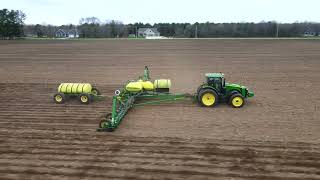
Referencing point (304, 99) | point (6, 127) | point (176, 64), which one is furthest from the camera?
point (176, 64)

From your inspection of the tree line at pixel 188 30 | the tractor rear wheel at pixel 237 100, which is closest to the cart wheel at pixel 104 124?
the tractor rear wheel at pixel 237 100

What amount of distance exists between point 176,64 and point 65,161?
20.5 m

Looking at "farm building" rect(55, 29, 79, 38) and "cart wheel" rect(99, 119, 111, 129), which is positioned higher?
"farm building" rect(55, 29, 79, 38)

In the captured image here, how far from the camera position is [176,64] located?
28.6m

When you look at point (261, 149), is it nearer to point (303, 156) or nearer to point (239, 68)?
point (303, 156)

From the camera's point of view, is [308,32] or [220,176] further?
[308,32]

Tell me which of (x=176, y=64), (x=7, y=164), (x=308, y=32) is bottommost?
(x=7, y=164)

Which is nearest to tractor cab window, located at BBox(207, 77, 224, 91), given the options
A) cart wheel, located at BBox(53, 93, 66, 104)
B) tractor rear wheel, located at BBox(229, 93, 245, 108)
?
tractor rear wheel, located at BBox(229, 93, 245, 108)

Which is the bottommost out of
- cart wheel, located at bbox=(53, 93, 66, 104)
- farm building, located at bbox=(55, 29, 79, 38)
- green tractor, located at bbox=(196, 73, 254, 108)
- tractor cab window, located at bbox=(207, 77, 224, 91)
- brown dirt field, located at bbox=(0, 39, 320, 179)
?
brown dirt field, located at bbox=(0, 39, 320, 179)

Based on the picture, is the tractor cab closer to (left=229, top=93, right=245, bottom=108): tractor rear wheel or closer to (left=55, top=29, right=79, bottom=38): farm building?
(left=229, top=93, right=245, bottom=108): tractor rear wheel

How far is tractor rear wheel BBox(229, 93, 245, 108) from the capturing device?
13.9m

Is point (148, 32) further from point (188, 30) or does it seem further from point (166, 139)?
point (166, 139)

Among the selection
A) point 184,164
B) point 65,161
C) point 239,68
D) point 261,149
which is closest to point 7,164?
point 65,161

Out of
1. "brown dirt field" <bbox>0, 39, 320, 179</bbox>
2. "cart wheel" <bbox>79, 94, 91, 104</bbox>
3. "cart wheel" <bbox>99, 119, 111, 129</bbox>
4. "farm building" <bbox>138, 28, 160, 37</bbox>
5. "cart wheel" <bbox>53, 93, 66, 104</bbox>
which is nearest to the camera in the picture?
"brown dirt field" <bbox>0, 39, 320, 179</bbox>
